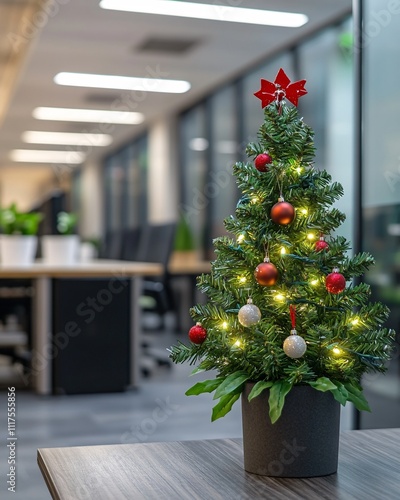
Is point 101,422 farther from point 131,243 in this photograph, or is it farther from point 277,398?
point 131,243

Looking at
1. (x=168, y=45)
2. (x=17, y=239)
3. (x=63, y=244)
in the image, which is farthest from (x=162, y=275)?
(x=168, y=45)

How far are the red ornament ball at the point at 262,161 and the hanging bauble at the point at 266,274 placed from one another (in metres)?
0.14

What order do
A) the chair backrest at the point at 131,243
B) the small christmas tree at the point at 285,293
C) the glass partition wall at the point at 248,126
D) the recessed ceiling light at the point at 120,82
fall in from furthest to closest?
the recessed ceiling light at the point at 120,82 → the chair backrest at the point at 131,243 → the glass partition wall at the point at 248,126 → the small christmas tree at the point at 285,293

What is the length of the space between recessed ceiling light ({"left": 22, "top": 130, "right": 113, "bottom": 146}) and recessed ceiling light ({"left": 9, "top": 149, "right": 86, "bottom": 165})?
3.24 feet

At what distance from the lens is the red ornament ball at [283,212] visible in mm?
993

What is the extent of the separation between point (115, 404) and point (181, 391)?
49 cm

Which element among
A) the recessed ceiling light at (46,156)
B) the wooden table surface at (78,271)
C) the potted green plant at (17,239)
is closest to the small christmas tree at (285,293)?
the wooden table surface at (78,271)

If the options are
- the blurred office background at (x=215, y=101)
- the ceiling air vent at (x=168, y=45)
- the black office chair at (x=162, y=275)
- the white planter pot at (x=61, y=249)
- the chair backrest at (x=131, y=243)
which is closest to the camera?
the blurred office background at (x=215, y=101)

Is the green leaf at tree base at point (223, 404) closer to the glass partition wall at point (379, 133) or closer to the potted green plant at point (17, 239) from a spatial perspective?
the glass partition wall at point (379, 133)

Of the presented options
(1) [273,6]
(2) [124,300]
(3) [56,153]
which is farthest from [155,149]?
(2) [124,300]

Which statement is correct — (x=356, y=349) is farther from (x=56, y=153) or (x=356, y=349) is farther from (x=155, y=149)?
(x=56, y=153)

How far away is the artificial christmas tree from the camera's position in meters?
0.98

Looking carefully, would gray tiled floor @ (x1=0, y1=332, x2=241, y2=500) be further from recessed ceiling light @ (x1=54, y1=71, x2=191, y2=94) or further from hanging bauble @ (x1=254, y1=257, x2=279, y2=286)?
recessed ceiling light @ (x1=54, y1=71, x2=191, y2=94)

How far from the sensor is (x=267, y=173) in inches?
41.1
